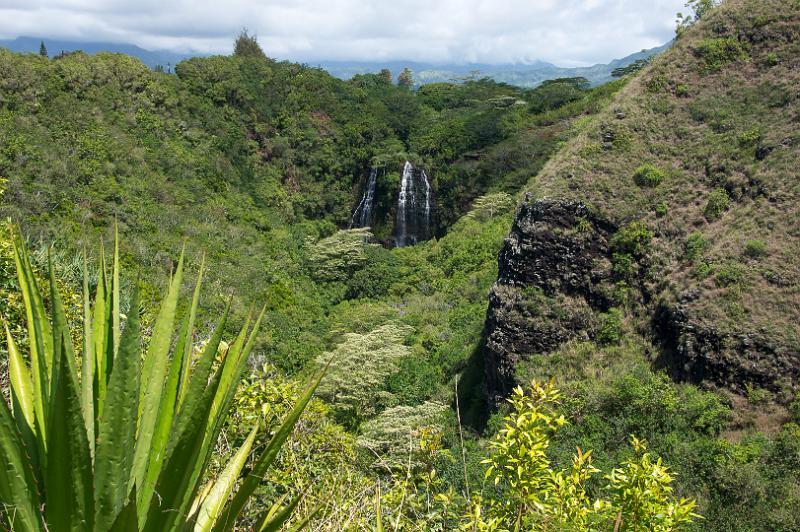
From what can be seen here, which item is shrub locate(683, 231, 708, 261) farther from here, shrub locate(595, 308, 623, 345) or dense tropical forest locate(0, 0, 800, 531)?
shrub locate(595, 308, 623, 345)

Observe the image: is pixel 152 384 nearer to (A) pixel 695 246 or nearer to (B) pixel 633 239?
(A) pixel 695 246

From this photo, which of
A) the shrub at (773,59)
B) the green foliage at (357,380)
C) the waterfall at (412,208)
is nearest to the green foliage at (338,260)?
the waterfall at (412,208)

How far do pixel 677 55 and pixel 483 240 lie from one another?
30.4 ft

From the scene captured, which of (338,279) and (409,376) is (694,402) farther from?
(338,279)

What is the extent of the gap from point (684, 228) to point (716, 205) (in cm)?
85

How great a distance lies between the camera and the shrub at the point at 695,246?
11.8m

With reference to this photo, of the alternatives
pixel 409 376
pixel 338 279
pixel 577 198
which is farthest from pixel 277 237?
pixel 577 198

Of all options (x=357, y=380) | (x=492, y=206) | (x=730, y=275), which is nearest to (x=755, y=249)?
(x=730, y=275)

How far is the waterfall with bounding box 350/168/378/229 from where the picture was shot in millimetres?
Answer: 29766

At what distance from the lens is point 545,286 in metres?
13.0

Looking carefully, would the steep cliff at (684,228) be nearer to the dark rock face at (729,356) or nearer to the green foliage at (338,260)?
the dark rock face at (729,356)

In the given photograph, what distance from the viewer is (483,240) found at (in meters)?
22.6

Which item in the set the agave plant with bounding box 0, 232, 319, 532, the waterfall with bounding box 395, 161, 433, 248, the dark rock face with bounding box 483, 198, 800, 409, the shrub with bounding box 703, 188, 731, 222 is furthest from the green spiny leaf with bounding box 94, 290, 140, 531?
the waterfall with bounding box 395, 161, 433, 248

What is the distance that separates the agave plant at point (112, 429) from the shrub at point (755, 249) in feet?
39.0
